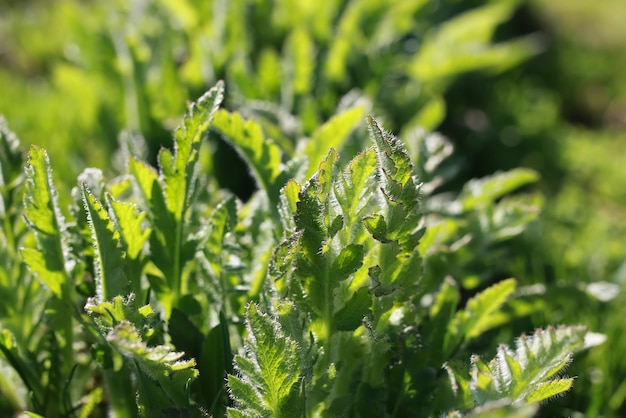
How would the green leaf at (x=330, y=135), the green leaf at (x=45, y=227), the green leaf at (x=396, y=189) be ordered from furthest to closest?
the green leaf at (x=330, y=135) < the green leaf at (x=45, y=227) < the green leaf at (x=396, y=189)

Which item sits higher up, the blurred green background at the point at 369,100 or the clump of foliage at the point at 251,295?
the blurred green background at the point at 369,100

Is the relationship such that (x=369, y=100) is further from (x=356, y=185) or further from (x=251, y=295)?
(x=356, y=185)

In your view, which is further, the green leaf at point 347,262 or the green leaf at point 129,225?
the green leaf at point 129,225

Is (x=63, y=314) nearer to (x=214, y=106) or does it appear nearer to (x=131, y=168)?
(x=131, y=168)

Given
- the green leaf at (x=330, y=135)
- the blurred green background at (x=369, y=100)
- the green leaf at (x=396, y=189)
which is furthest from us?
the blurred green background at (x=369, y=100)

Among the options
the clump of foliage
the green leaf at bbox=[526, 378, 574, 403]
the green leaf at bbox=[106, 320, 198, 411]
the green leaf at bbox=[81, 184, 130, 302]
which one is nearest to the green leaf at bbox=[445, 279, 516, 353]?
the clump of foliage

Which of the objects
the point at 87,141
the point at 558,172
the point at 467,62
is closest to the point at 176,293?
the point at 87,141

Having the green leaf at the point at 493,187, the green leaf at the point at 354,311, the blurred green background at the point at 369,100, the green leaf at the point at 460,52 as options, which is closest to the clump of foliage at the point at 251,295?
the green leaf at the point at 354,311

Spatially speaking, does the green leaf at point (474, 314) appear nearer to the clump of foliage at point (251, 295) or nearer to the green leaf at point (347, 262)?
the clump of foliage at point (251, 295)
